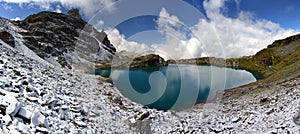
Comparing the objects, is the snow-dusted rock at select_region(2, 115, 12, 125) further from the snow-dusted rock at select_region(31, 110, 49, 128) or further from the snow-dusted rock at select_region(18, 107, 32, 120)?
the snow-dusted rock at select_region(31, 110, 49, 128)

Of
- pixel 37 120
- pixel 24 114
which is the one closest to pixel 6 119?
pixel 24 114

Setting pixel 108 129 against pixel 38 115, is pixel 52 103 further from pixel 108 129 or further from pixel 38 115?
pixel 108 129

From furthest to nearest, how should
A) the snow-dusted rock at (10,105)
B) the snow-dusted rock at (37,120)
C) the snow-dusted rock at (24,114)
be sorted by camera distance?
the snow-dusted rock at (37,120)
the snow-dusted rock at (24,114)
the snow-dusted rock at (10,105)

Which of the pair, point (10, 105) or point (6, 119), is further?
point (10, 105)

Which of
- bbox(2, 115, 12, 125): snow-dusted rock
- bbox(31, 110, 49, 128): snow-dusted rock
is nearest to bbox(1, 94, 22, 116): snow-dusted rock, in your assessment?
bbox(2, 115, 12, 125): snow-dusted rock

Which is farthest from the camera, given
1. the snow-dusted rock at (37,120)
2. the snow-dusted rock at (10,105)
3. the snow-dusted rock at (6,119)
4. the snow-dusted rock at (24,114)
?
the snow-dusted rock at (37,120)

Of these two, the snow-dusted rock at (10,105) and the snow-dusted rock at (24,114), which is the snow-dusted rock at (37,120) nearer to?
the snow-dusted rock at (24,114)

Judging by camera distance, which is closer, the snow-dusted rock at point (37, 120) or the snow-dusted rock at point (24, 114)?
the snow-dusted rock at point (24, 114)

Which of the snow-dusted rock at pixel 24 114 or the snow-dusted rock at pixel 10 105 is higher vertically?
the snow-dusted rock at pixel 10 105

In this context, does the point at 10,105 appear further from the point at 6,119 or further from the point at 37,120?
the point at 37,120

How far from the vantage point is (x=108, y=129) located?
15.4m

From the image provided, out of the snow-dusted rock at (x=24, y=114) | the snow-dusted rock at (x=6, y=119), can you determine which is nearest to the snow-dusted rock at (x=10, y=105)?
the snow-dusted rock at (x=24, y=114)

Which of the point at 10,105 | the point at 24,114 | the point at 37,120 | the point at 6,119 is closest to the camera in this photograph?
the point at 6,119

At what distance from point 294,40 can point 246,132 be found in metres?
215
